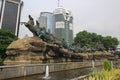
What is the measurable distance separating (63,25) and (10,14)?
22.5m

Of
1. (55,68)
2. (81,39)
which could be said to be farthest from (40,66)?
(81,39)

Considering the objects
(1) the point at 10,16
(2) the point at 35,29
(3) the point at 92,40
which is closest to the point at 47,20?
(1) the point at 10,16

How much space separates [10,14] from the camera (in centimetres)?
7619

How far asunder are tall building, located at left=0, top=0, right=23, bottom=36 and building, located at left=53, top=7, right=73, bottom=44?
16413 millimetres

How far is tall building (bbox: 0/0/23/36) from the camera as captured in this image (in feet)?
240

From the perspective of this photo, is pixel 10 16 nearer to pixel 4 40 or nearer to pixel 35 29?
pixel 4 40

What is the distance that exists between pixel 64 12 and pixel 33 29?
207 ft

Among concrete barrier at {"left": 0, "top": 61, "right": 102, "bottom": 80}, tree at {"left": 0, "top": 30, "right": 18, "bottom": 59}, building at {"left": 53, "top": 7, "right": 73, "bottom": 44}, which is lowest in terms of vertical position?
concrete barrier at {"left": 0, "top": 61, "right": 102, "bottom": 80}

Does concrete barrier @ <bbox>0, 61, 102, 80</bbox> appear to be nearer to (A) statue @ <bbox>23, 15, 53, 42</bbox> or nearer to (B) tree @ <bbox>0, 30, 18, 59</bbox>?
(A) statue @ <bbox>23, 15, 53, 42</bbox>

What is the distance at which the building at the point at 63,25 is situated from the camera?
73.6m

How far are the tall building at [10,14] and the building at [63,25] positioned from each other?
1641 cm

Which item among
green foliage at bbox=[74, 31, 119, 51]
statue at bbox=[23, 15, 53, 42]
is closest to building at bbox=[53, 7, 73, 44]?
green foliage at bbox=[74, 31, 119, 51]

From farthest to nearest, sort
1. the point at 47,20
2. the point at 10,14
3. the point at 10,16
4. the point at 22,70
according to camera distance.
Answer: the point at 47,20, the point at 10,16, the point at 10,14, the point at 22,70

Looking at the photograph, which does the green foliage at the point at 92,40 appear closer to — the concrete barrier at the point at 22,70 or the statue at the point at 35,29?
the statue at the point at 35,29
